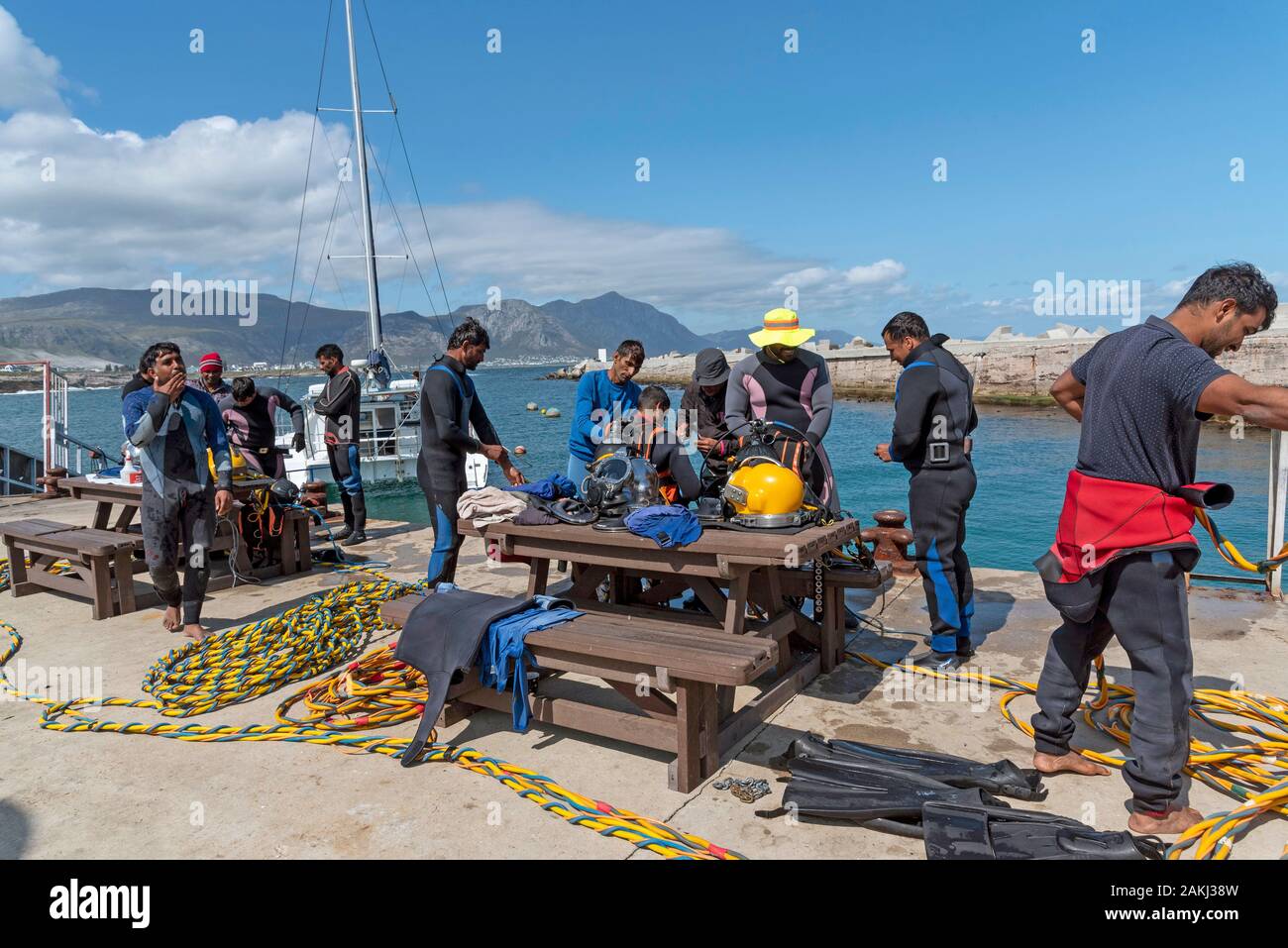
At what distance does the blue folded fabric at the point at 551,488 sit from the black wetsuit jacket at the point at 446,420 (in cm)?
96

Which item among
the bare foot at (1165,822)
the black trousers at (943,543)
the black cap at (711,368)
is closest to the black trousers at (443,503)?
the black cap at (711,368)

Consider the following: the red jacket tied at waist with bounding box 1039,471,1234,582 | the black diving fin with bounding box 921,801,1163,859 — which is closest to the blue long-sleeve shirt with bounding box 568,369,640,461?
the red jacket tied at waist with bounding box 1039,471,1234,582

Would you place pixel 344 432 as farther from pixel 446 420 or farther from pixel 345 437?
pixel 446 420

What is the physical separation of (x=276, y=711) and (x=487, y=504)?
66.2 inches

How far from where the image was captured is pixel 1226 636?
5254 millimetres

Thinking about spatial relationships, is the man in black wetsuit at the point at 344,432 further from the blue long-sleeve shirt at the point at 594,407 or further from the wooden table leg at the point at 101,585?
the blue long-sleeve shirt at the point at 594,407

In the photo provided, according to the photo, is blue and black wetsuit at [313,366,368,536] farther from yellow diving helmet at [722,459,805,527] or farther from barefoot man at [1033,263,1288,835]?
barefoot man at [1033,263,1288,835]

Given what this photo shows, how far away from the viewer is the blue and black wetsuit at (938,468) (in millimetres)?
4855

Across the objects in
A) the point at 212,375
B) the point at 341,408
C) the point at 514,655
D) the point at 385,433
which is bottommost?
the point at 514,655

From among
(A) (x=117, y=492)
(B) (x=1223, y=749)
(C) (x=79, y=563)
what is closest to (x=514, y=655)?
(B) (x=1223, y=749)

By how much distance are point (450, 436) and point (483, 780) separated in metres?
2.90

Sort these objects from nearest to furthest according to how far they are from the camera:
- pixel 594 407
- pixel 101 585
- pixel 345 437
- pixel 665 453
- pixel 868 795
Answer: pixel 868 795 → pixel 665 453 → pixel 594 407 → pixel 101 585 → pixel 345 437

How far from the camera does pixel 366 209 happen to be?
23141mm

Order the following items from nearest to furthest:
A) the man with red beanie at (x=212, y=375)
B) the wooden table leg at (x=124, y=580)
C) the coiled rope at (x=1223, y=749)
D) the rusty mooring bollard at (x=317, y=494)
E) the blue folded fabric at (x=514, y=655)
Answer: the coiled rope at (x=1223, y=749)
the blue folded fabric at (x=514, y=655)
the wooden table leg at (x=124, y=580)
the man with red beanie at (x=212, y=375)
the rusty mooring bollard at (x=317, y=494)
